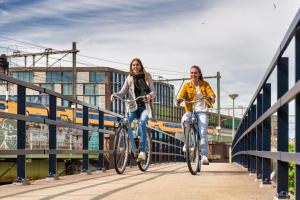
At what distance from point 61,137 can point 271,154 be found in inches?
1026

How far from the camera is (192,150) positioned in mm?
7625

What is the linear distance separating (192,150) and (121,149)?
1.03 m

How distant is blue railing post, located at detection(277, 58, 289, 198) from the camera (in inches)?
141

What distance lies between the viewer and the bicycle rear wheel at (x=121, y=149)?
7.60 m

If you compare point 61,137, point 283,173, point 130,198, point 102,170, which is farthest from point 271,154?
point 61,137

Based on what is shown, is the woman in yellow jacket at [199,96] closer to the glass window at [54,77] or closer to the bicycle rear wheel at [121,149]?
the bicycle rear wheel at [121,149]

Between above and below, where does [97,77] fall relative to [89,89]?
above

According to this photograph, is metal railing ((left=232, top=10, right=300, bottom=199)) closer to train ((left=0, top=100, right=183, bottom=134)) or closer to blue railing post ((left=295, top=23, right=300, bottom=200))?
blue railing post ((left=295, top=23, right=300, bottom=200))

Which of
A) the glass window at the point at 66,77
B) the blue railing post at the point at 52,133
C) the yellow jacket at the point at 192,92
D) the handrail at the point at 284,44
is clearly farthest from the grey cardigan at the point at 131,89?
the glass window at the point at 66,77

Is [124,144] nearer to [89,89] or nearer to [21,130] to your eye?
[21,130]

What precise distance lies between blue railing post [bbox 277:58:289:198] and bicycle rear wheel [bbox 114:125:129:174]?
408cm

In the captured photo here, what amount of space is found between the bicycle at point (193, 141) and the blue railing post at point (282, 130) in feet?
11.9

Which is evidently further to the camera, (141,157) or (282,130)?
(141,157)

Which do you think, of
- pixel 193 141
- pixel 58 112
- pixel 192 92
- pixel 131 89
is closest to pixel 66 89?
pixel 58 112
